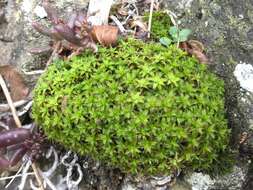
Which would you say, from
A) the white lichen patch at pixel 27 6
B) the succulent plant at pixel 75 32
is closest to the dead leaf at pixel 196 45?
the succulent plant at pixel 75 32

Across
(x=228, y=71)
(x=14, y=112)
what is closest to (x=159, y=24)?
(x=228, y=71)

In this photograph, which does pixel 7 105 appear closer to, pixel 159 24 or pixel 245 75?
pixel 159 24

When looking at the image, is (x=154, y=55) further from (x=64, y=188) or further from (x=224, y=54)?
(x=64, y=188)

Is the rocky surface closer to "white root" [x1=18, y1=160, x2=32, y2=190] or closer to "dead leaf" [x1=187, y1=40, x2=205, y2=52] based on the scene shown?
"dead leaf" [x1=187, y1=40, x2=205, y2=52]

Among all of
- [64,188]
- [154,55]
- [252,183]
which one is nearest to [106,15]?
[154,55]

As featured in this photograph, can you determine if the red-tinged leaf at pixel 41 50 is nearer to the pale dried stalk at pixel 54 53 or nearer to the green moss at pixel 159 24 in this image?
the pale dried stalk at pixel 54 53

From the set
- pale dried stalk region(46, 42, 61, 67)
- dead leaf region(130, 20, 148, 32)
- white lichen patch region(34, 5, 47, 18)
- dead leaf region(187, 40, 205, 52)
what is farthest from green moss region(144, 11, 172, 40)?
white lichen patch region(34, 5, 47, 18)

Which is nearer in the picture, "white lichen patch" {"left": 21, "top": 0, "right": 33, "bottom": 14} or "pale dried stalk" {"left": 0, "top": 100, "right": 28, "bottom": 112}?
"pale dried stalk" {"left": 0, "top": 100, "right": 28, "bottom": 112}
